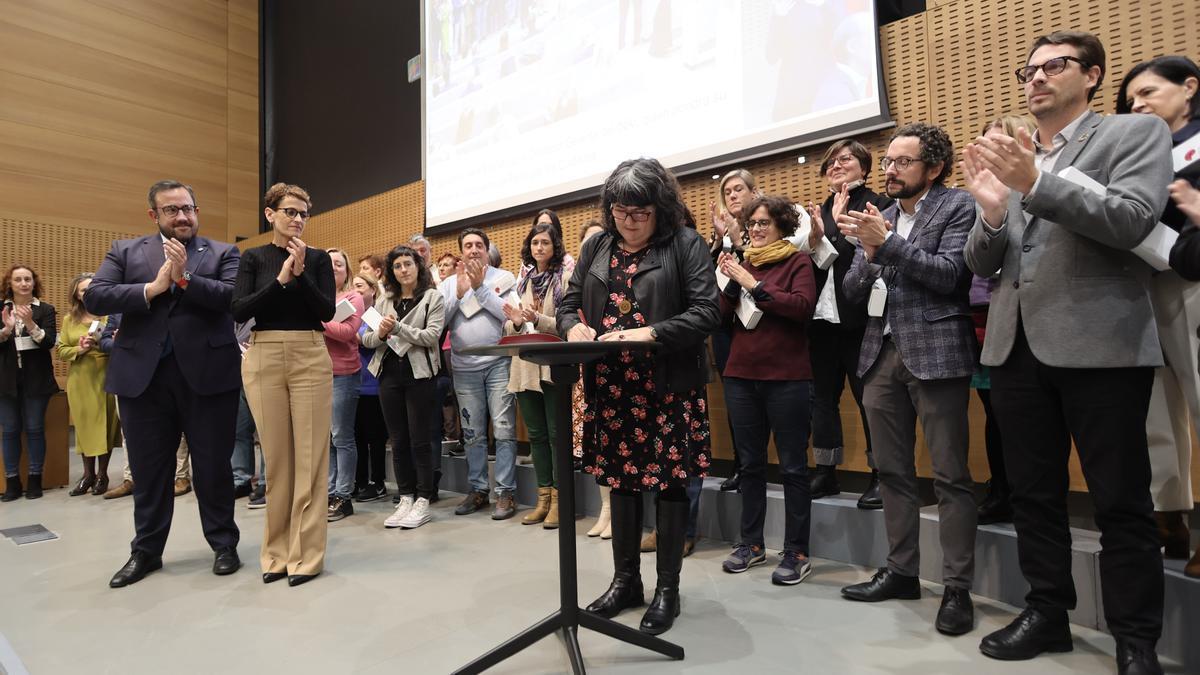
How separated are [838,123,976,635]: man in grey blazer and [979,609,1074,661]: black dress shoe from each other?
0.16m

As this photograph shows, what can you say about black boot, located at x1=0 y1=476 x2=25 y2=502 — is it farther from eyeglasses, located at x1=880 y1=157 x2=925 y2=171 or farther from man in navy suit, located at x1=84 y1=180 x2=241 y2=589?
eyeglasses, located at x1=880 y1=157 x2=925 y2=171

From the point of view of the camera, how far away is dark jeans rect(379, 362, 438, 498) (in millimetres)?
3773

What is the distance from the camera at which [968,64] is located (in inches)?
129

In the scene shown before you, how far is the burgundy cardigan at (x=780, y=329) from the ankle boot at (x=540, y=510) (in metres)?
1.39

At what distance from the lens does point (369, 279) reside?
4.45 m

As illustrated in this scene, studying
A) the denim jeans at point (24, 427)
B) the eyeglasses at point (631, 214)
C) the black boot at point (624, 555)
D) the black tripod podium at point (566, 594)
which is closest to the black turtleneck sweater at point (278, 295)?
the black tripod podium at point (566, 594)

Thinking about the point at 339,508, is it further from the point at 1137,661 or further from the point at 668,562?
the point at 1137,661

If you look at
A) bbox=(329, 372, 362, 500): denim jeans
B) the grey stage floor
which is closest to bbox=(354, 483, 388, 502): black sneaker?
bbox=(329, 372, 362, 500): denim jeans

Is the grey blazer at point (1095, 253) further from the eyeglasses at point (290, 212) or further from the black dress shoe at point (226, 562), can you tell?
the black dress shoe at point (226, 562)

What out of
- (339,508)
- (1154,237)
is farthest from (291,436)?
(1154,237)

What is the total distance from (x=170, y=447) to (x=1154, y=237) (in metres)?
3.49

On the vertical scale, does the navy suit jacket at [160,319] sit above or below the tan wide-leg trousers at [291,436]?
above

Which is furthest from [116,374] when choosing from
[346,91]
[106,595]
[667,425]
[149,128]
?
[149,128]

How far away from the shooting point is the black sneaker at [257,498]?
165 inches
